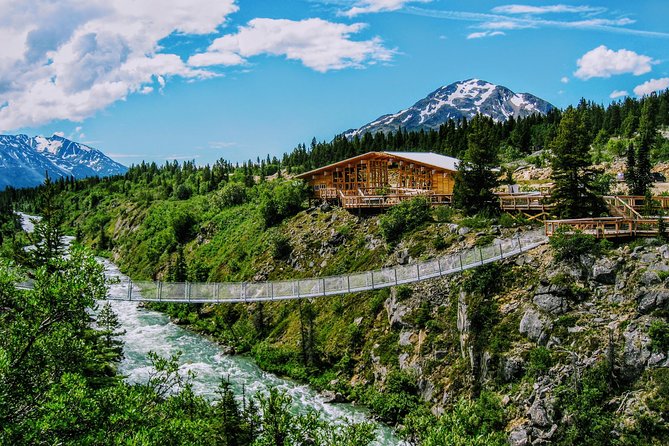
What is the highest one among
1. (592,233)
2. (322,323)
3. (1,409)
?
(592,233)

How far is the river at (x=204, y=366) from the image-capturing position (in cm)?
2416

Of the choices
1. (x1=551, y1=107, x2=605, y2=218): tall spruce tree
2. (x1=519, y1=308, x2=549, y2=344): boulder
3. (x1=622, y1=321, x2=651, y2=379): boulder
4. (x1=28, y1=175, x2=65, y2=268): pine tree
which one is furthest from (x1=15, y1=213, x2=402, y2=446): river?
(x1=551, y1=107, x2=605, y2=218): tall spruce tree

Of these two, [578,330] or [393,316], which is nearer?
[578,330]

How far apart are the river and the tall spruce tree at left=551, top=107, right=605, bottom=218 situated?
47.4 ft

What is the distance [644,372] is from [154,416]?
1588 centimetres

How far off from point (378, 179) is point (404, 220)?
39.7 feet

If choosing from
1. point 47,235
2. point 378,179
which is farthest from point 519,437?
point 378,179

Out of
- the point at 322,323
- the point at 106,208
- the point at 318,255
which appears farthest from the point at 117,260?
the point at 322,323

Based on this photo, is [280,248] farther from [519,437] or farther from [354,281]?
[519,437]

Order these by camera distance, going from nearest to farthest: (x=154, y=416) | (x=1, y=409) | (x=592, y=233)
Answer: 1. (x=1, y=409)
2. (x=154, y=416)
3. (x=592, y=233)

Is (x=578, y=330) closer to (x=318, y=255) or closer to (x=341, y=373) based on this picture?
(x=341, y=373)

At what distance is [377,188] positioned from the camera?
41781 millimetres

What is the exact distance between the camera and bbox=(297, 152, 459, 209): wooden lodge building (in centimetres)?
3694

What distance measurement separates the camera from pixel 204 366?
1184 inches
